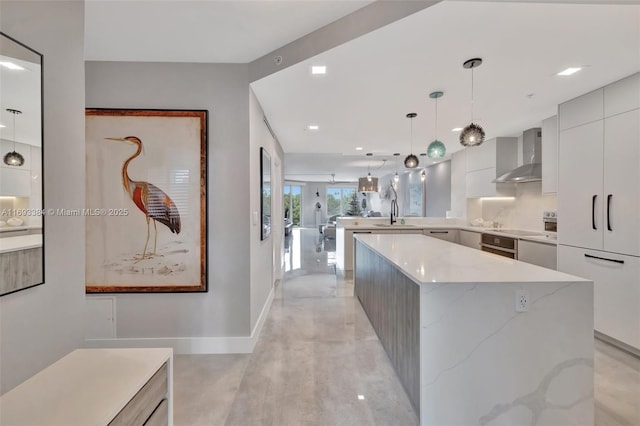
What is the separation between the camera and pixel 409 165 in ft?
13.6

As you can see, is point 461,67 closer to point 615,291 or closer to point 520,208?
point 615,291

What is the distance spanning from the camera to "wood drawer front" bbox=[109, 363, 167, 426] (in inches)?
37.1

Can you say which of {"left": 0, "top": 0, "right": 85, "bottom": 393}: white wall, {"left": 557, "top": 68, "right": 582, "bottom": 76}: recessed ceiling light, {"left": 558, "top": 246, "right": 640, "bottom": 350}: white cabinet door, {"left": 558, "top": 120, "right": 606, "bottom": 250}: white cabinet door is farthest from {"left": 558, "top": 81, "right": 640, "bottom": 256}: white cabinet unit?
{"left": 0, "top": 0, "right": 85, "bottom": 393}: white wall

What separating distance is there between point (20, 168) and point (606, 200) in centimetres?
426

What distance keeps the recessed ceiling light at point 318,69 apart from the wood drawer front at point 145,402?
7.50 feet

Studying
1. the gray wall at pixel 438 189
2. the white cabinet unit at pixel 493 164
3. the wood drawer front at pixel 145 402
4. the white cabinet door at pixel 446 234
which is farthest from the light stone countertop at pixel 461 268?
the gray wall at pixel 438 189

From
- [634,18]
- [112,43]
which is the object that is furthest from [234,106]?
Result: [634,18]

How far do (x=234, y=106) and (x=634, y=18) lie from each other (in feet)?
9.64

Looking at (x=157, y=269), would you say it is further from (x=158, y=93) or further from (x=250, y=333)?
(x=158, y=93)

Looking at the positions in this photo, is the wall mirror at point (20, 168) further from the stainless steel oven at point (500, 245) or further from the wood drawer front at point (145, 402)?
the stainless steel oven at point (500, 245)

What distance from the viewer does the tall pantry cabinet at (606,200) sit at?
104 inches

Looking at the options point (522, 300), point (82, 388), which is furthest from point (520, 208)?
point (82, 388)

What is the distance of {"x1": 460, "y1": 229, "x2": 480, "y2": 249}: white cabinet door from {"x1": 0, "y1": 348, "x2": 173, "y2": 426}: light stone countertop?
519 centimetres

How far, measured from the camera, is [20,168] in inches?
40.7
